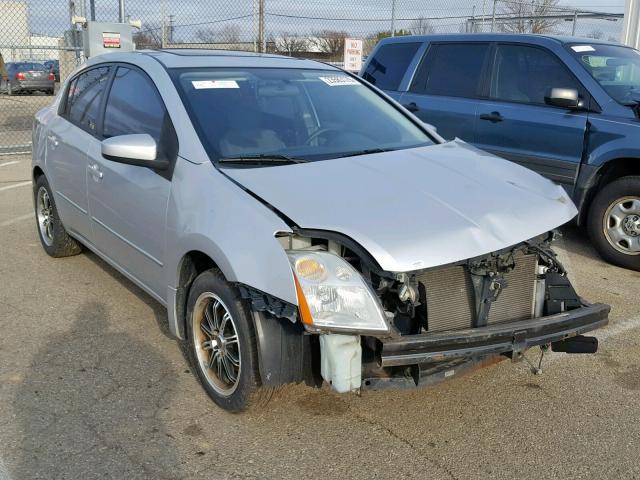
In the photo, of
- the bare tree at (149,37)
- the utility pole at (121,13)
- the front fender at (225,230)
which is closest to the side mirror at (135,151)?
the front fender at (225,230)

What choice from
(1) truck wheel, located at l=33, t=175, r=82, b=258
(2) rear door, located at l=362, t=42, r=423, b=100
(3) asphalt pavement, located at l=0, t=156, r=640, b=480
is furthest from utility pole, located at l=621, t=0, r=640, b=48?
(1) truck wheel, located at l=33, t=175, r=82, b=258

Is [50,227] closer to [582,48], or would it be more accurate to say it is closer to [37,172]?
[37,172]

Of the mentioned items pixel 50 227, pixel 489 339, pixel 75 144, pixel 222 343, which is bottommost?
pixel 50 227

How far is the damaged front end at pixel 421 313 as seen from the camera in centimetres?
274

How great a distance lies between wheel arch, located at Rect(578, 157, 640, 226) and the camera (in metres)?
5.68

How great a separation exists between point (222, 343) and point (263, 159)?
982mm

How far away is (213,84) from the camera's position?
3877 millimetres

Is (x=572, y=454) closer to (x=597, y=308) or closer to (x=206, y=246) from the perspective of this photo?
(x=597, y=308)

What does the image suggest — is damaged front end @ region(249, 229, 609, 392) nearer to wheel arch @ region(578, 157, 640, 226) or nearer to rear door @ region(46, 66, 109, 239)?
rear door @ region(46, 66, 109, 239)

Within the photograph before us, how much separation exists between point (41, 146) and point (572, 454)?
465 cm

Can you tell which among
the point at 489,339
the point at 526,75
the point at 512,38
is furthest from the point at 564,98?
the point at 489,339

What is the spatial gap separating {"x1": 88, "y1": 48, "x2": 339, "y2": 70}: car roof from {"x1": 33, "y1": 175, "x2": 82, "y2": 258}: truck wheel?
1.46 metres

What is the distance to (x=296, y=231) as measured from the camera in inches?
113

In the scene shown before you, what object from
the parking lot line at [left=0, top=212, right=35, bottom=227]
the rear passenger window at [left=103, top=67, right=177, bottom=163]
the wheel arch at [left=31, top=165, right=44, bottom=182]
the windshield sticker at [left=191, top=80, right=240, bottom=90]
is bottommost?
the parking lot line at [left=0, top=212, right=35, bottom=227]
